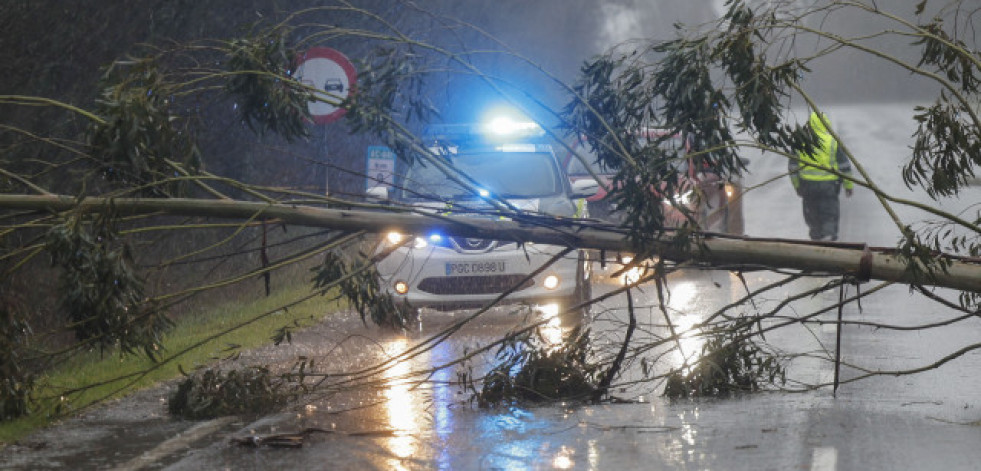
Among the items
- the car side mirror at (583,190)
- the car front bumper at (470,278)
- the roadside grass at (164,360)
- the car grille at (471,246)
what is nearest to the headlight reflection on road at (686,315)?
the car front bumper at (470,278)

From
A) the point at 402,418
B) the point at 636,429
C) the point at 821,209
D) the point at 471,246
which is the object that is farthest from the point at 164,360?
the point at 821,209

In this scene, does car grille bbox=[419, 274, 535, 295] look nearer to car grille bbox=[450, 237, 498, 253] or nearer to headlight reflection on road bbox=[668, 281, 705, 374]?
car grille bbox=[450, 237, 498, 253]

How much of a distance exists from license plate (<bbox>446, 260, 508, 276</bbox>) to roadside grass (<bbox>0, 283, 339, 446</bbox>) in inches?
50.3

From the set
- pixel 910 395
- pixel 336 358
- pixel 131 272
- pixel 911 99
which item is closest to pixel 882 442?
pixel 910 395

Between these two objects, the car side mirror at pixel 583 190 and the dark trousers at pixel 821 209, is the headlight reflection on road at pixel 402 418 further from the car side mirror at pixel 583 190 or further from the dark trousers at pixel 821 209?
the dark trousers at pixel 821 209

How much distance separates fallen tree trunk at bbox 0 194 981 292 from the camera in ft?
26.6

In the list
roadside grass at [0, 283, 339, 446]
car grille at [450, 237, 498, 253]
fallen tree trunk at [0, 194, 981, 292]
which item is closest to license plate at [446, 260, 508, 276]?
car grille at [450, 237, 498, 253]

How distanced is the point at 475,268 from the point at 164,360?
170 inches

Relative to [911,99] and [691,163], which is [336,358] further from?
[911,99]

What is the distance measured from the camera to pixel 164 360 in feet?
30.5

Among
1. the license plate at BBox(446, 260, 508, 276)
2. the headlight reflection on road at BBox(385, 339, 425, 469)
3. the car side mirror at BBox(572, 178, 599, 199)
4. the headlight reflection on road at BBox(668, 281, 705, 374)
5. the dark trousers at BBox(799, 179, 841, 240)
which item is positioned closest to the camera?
the headlight reflection on road at BBox(385, 339, 425, 469)

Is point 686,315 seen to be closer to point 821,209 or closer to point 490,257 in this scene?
point 490,257

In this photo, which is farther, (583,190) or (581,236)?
(583,190)

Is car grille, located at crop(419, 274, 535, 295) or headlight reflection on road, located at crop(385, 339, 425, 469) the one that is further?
car grille, located at crop(419, 274, 535, 295)
